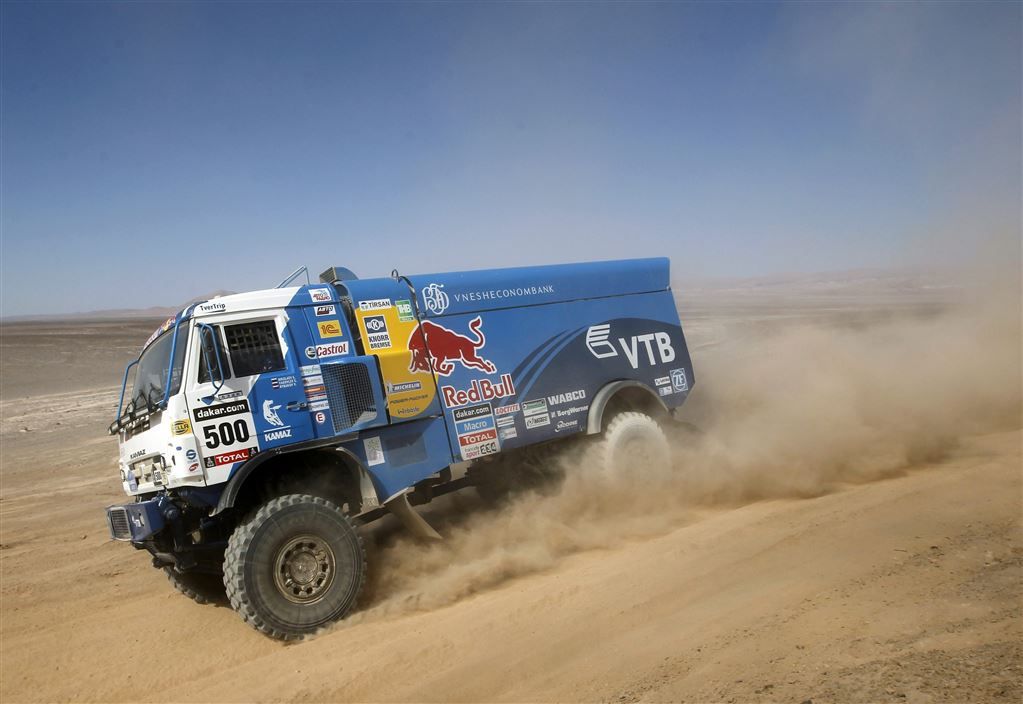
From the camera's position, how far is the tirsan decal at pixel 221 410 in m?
5.88

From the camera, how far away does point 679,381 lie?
30.8 feet

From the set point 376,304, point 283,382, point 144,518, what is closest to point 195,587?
point 144,518

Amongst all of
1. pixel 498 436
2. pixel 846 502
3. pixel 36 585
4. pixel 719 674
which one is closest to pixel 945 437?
pixel 846 502

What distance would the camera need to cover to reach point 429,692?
465cm

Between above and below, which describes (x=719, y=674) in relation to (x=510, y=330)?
below

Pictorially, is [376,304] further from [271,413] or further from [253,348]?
[271,413]

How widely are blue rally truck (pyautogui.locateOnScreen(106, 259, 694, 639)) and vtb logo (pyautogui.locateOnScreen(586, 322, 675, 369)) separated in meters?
0.03

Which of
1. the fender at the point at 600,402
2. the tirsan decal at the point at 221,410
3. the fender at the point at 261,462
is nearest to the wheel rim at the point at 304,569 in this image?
the fender at the point at 261,462

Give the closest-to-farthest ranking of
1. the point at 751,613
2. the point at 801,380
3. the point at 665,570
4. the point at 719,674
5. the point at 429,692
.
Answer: the point at 719,674, the point at 429,692, the point at 751,613, the point at 665,570, the point at 801,380

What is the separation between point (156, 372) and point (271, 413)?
1.32 meters

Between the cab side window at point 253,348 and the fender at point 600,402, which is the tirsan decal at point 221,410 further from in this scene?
the fender at point 600,402

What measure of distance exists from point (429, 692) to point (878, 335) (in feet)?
47.9

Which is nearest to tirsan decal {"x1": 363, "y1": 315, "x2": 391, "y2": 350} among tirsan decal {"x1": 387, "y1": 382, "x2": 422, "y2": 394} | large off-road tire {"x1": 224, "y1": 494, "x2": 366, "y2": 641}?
tirsan decal {"x1": 387, "y1": 382, "x2": 422, "y2": 394}

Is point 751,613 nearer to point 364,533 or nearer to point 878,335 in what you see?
point 364,533
